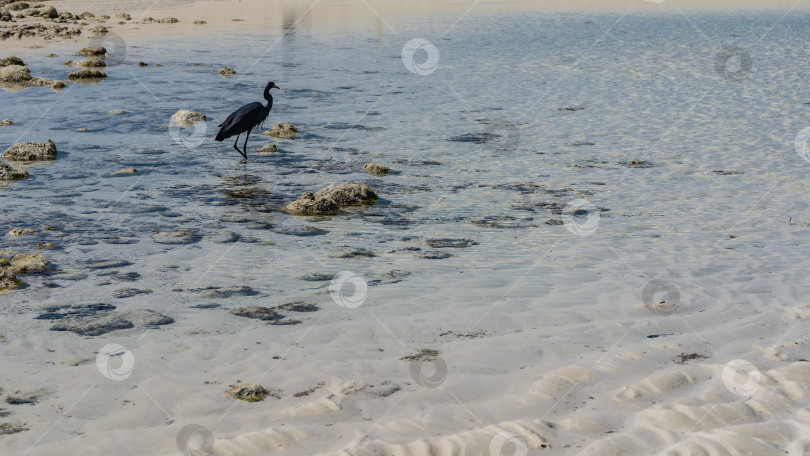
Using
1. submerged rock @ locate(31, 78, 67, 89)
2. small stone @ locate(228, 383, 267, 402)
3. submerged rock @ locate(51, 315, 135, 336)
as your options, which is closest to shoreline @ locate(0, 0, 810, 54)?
submerged rock @ locate(31, 78, 67, 89)

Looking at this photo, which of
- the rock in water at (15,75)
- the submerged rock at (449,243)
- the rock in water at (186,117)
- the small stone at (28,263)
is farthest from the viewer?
the rock in water at (15,75)

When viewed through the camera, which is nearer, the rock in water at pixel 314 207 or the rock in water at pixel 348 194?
the rock in water at pixel 314 207

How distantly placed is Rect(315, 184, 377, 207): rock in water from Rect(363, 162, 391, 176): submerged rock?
61.7 inches

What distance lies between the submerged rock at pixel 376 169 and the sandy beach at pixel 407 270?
2.0 inches

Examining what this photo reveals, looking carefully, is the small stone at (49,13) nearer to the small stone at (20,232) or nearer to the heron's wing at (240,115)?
the heron's wing at (240,115)

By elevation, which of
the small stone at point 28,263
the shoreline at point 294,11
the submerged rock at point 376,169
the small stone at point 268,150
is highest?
the shoreline at point 294,11

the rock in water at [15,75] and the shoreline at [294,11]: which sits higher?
the shoreline at [294,11]

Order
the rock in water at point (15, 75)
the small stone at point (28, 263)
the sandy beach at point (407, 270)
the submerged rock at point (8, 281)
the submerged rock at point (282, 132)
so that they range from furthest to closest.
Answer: the rock in water at point (15, 75), the submerged rock at point (282, 132), the small stone at point (28, 263), the submerged rock at point (8, 281), the sandy beach at point (407, 270)

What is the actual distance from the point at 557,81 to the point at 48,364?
1861 centimetres

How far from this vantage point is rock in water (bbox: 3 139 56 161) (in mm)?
13406

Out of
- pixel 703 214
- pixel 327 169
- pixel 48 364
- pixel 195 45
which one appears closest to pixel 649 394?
pixel 48 364

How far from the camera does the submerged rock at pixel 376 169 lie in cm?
1290

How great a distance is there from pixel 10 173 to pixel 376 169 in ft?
18.8

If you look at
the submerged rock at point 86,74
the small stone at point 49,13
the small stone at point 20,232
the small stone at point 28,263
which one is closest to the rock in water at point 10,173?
the small stone at point 20,232
